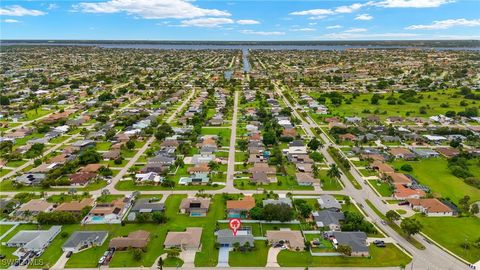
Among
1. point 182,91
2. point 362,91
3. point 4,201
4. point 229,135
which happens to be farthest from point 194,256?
point 362,91

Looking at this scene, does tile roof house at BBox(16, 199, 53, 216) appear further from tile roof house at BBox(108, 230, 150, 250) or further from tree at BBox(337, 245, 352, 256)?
tree at BBox(337, 245, 352, 256)

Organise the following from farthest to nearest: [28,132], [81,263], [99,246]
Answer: [28,132] < [99,246] < [81,263]

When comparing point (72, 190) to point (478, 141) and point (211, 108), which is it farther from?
point (478, 141)

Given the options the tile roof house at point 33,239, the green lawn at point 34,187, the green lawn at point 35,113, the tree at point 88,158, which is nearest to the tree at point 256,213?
the tile roof house at point 33,239

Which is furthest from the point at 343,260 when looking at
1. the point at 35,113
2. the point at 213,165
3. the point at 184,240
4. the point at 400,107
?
the point at 35,113

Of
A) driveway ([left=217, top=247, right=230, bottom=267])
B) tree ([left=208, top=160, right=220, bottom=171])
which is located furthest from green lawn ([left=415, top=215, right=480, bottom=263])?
tree ([left=208, top=160, right=220, bottom=171])
